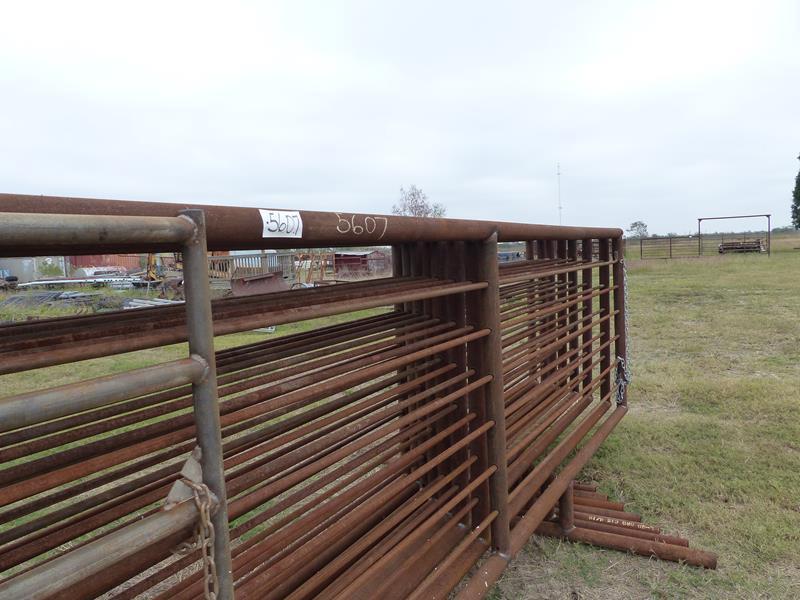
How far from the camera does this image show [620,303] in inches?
179

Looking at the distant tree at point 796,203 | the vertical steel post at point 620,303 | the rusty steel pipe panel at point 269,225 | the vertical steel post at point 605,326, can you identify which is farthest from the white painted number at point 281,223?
the distant tree at point 796,203

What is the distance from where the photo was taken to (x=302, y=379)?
1.61 meters

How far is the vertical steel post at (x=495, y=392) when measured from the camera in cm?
228

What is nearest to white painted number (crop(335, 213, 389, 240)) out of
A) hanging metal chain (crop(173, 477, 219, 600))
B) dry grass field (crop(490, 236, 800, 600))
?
hanging metal chain (crop(173, 477, 219, 600))

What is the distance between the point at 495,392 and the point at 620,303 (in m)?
2.66

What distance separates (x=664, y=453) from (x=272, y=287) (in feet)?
30.6

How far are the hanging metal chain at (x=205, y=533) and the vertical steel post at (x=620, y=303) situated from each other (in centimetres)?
401

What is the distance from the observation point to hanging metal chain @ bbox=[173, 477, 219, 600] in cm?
103

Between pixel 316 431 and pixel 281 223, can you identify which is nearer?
pixel 281 223

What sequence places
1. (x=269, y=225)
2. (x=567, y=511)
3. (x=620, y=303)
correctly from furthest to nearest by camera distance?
(x=620, y=303)
(x=567, y=511)
(x=269, y=225)

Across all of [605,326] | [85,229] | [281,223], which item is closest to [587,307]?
[605,326]

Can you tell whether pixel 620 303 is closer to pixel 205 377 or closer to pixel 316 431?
pixel 316 431

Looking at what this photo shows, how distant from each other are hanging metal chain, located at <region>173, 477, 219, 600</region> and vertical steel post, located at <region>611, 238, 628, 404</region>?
4010 millimetres

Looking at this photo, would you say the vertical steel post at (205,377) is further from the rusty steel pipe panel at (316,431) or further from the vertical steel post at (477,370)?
the vertical steel post at (477,370)
